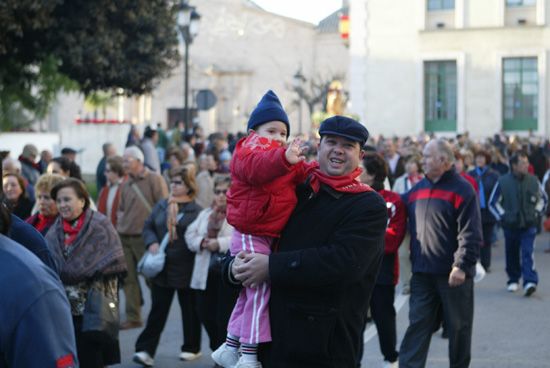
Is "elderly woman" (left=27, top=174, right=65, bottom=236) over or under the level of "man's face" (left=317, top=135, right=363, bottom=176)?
under

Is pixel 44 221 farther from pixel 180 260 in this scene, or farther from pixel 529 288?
pixel 529 288

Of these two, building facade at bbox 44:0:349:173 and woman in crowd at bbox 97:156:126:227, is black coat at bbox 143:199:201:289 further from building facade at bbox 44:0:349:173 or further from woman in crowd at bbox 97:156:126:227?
building facade at bbox 44:0:349:173

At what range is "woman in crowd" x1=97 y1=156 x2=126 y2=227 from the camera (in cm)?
1216

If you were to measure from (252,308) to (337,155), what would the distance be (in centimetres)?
76

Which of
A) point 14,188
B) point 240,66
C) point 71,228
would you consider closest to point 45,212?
point 71,228

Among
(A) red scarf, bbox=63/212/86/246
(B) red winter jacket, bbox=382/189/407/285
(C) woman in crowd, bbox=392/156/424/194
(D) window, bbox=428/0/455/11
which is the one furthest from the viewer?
(D) window, bbox=428/0/455/11

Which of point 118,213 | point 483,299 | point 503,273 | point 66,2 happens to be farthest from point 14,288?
point 66,2

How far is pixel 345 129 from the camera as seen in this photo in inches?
176

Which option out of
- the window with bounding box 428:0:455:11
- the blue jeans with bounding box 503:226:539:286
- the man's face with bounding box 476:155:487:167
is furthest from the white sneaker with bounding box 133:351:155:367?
the window with bounding box 428:0:455:11

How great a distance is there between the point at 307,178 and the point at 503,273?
39.2 ft

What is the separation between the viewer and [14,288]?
2.87 meters

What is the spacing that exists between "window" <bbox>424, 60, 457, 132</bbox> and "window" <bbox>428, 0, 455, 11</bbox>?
2423 mm

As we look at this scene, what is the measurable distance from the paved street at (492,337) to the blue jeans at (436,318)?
1191 mm

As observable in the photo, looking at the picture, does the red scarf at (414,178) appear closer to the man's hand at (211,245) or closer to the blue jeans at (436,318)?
the man's hand at (211,245)
